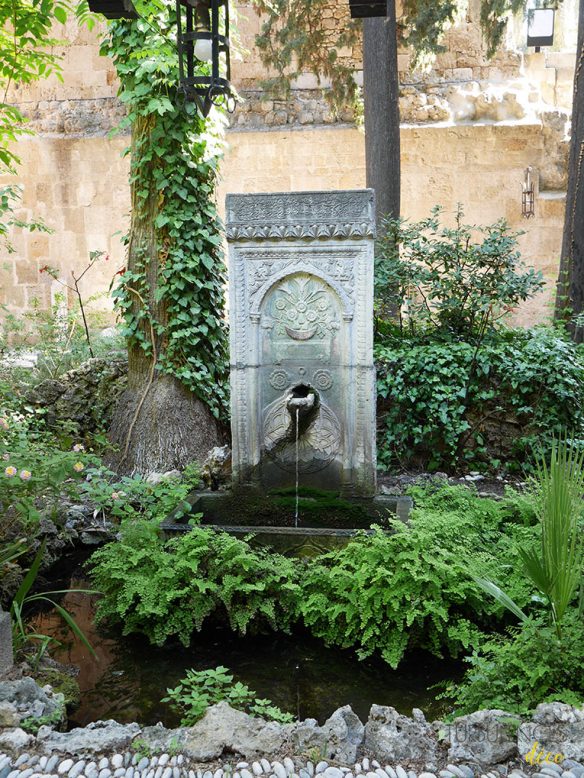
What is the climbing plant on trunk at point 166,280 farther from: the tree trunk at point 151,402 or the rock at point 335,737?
the rock at point 335,737

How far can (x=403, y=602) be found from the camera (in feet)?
14.0

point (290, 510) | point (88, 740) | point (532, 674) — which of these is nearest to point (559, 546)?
point (532, 674)

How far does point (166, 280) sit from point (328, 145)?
6.43m

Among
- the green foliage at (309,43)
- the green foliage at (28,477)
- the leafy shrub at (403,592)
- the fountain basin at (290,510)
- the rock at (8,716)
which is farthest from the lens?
the green foliage at (309,43)

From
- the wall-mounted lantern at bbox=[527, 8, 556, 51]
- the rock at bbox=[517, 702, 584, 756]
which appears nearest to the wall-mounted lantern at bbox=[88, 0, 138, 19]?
the rock at bbox=[517, 702, 584, 756]

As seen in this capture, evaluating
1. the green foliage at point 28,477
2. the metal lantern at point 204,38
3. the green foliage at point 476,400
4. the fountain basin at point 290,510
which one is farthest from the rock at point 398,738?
the green foliage at point 476,400

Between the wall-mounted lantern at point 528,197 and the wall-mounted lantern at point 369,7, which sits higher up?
the wall-mounted lantern at point 369,7

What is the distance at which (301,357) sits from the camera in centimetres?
586

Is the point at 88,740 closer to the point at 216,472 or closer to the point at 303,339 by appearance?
the point at 216,472

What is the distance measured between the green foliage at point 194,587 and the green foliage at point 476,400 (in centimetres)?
298

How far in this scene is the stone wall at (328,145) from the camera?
1238 centimetres

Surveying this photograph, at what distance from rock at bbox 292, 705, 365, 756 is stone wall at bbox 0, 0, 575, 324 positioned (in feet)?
33.4

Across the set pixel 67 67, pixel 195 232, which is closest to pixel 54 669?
pixel 195 232

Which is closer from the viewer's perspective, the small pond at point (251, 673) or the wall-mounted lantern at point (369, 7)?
the small pond at point (251, 673)
